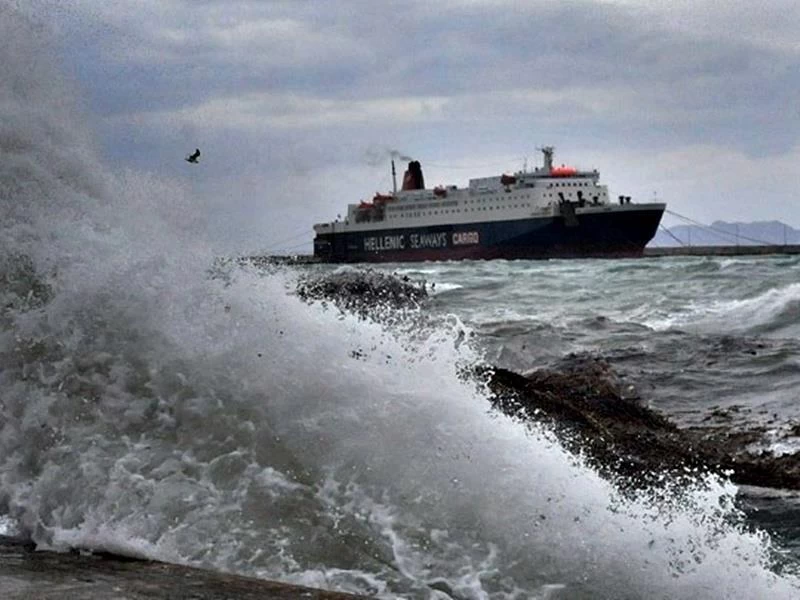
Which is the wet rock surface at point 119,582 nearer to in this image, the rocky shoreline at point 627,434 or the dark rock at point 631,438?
the rocky shoreline at point 627,434

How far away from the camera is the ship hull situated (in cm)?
6912

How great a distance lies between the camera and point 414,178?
293 feet

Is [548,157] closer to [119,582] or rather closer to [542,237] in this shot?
[542,237]

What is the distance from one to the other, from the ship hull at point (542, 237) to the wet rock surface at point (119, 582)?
66.5m

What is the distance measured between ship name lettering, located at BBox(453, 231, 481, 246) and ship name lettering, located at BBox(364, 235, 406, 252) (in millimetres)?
5587

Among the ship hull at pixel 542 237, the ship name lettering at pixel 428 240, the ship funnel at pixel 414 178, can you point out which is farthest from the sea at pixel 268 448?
the ship funnel at pixel 414 178

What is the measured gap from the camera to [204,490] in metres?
4.99

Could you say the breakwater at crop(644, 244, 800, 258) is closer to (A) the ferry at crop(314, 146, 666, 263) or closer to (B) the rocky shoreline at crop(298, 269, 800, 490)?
(A) the ferry at crop(314, 146, 666, 263)

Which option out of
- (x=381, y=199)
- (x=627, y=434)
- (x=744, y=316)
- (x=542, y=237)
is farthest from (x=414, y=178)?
(x=627, y=434)

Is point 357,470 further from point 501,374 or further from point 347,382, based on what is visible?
point 501,374

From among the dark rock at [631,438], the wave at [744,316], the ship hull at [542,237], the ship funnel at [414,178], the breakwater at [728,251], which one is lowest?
the dark rock at [631,438]

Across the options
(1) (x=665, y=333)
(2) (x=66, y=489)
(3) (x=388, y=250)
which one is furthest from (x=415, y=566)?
(3) (x=388, y=250)

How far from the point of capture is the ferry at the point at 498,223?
69.4 m

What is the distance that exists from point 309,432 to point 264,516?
2.32ft
